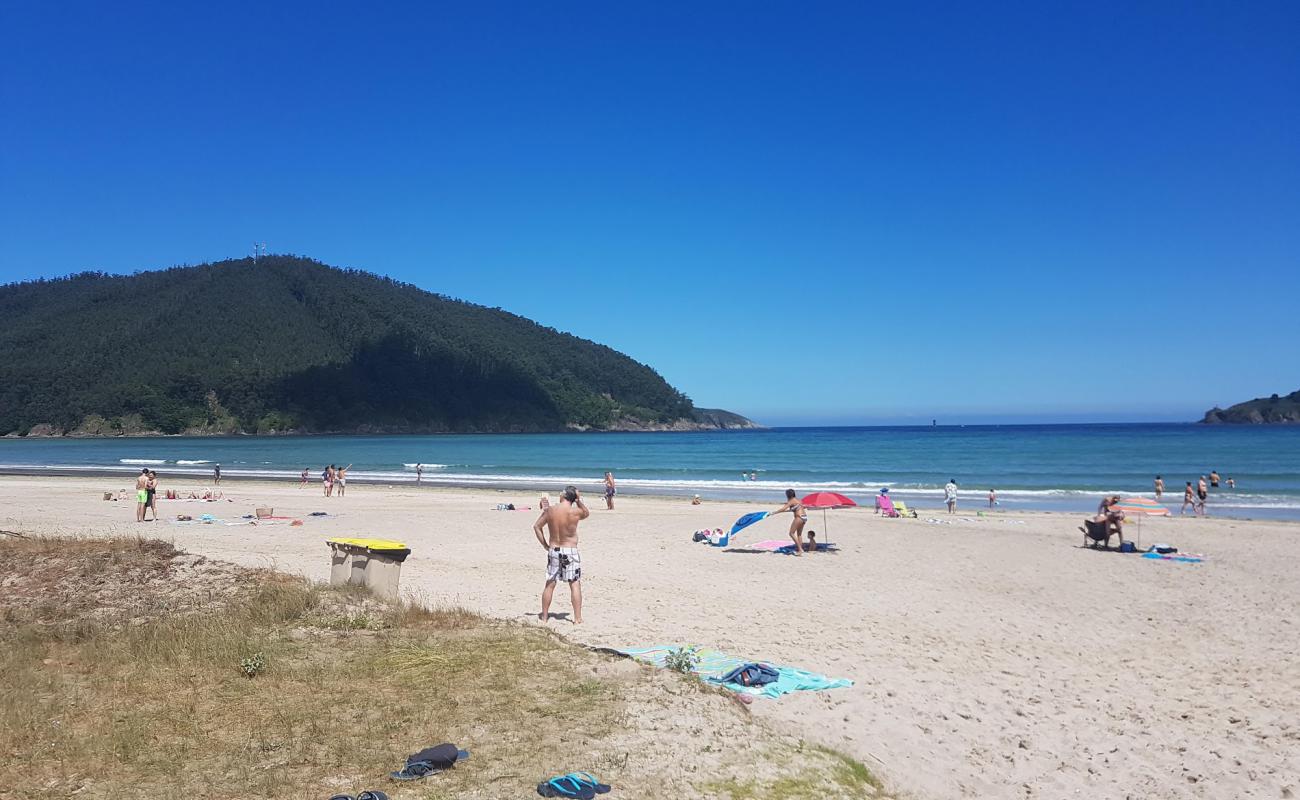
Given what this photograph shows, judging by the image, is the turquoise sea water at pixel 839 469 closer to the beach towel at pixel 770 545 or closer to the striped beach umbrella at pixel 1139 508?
the striped beach umbrella at pixel 1139 508

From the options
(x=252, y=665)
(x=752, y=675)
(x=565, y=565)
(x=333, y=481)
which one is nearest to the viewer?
(x=252, y=665)

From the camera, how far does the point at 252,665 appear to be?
642 cm

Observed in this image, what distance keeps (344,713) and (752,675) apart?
3.30 meters

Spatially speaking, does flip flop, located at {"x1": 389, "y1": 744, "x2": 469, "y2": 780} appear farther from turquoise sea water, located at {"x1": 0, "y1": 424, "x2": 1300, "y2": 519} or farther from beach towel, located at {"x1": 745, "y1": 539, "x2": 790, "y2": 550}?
turquoise sea water, located at {"x1": 0, "y1": 424, "x2": 1300, "y2": 519}

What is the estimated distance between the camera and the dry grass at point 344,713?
4.62 meters

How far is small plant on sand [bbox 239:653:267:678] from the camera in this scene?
638cm

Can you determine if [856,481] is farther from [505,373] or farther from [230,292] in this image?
[230,292]

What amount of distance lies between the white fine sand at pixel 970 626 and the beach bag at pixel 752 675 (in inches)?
14.0

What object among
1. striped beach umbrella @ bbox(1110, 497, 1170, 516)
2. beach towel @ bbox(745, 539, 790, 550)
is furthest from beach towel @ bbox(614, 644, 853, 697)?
striped beach umbrella @ bbox(1110, 497, 1170, 516)

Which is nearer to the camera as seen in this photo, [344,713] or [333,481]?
[344,713]

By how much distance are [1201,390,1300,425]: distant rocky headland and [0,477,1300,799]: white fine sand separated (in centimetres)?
13349

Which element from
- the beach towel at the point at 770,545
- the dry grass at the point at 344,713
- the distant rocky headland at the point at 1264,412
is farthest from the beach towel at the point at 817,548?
the distant rocky headland at the point at 1264,412

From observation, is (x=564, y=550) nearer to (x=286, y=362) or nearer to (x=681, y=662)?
(x=681, y=662)

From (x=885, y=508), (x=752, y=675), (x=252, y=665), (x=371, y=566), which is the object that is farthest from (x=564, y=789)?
(x=885, y=508)
